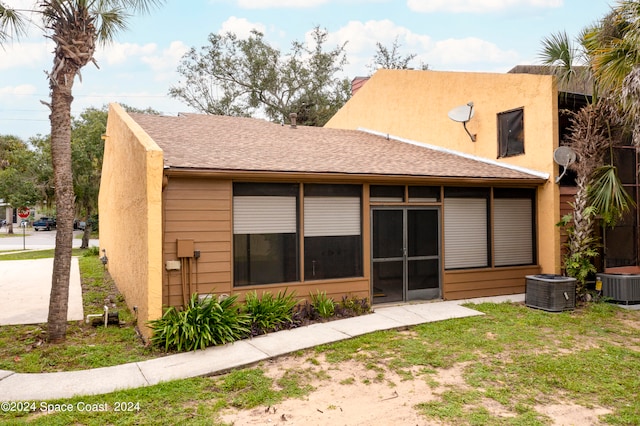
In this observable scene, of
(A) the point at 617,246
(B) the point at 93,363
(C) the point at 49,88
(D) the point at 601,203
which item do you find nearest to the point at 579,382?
(D) the point at 601,203

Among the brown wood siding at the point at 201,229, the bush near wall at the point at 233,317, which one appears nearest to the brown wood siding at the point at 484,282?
the bush near wall at the point at 233,317

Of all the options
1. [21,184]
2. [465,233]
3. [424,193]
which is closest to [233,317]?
[424,193]

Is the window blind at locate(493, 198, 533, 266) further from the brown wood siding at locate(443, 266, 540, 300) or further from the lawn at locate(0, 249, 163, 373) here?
the lawn at locate(0, 249, 163, 373)

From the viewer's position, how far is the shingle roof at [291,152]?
23.6ft

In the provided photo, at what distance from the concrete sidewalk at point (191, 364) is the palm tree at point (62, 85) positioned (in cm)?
143

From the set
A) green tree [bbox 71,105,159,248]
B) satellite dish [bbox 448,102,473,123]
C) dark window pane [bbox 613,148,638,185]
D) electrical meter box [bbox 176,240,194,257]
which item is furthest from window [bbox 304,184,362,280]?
green tree [bbox 71,105,159,248]

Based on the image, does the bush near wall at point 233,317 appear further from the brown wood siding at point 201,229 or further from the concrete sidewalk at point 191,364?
the brown wood siding at point 201,229

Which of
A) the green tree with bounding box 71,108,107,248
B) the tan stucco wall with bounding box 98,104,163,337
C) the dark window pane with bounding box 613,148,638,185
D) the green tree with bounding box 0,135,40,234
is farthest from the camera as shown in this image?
the green tree with bounding box 0,135,40,234

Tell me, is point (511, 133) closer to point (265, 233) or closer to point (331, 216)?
point (331, 216)

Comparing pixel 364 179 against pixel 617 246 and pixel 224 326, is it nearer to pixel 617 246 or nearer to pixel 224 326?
pixel 224 326

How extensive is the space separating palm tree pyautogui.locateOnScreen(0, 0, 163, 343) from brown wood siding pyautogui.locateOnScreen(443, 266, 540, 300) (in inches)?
269

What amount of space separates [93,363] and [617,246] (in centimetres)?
1078

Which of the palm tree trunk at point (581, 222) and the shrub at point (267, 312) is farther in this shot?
the palm tree trunk at point (581, 222)

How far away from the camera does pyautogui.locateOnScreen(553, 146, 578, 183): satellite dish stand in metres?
8.34
